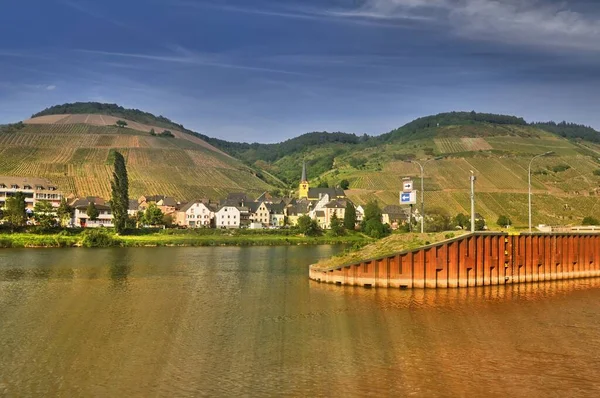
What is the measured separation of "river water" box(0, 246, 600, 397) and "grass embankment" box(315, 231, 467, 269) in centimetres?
355

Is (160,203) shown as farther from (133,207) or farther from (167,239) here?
(167,239)

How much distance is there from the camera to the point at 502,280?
174 feet

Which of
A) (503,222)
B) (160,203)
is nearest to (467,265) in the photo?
(503,222)

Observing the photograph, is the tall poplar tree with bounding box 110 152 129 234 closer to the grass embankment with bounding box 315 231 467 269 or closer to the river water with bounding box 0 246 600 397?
the river water with bounding box 0 246 600 397

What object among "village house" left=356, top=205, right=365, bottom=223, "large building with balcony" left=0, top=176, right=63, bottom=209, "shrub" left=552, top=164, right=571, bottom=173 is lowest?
"village house" left=356, top=205, right=365, bottom=223

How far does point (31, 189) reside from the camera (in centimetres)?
14612

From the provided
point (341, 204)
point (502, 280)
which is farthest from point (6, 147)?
point (502, 280)

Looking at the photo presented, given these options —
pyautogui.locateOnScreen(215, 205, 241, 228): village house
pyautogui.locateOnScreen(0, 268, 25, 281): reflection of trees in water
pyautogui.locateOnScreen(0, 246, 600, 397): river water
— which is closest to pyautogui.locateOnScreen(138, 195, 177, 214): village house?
pyautogui.locateOnScreen(215, 205, 241, 228): village house

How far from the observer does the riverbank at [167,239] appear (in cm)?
10406

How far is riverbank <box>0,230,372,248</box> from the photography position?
104062mm

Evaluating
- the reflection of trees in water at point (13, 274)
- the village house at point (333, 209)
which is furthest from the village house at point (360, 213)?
the reflection of trees in water at point (13, 274)

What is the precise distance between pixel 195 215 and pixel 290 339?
123m

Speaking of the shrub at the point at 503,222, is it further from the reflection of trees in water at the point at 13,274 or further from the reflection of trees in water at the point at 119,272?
the reflection of trees in water at the point at 13,274

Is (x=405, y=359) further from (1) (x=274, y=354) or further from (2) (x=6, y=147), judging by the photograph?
(2) (x=6, y=147)
